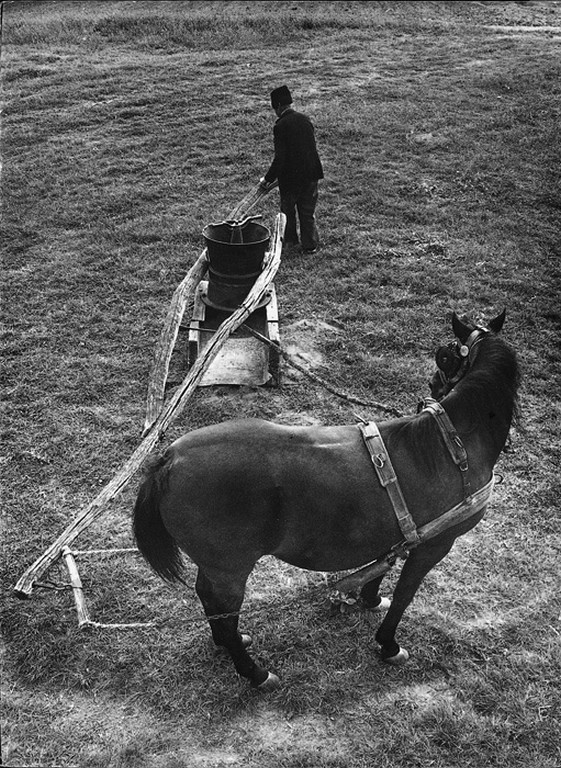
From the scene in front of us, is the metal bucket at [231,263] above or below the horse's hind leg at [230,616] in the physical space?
above

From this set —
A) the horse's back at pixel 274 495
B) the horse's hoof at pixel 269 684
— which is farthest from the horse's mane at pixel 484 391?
the horse's hoof at pixel 269 684

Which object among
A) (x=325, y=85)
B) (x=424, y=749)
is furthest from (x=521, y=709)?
(x=325, y=85)

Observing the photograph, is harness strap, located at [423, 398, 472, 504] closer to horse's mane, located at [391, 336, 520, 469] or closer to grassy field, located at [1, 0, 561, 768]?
horse's mane, located at [391, 336, 520, 469]

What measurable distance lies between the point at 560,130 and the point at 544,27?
6.86 m

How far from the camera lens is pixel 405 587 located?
3.82m

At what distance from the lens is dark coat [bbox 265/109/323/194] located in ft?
24.9

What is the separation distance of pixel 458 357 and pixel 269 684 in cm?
213

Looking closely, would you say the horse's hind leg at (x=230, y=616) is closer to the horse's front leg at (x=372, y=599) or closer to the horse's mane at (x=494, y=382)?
the horse's front leg at (x=372, y=599)

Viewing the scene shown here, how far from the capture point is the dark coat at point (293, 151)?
7594 mm

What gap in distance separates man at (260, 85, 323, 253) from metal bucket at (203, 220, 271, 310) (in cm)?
142

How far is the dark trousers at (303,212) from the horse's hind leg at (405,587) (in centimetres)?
522

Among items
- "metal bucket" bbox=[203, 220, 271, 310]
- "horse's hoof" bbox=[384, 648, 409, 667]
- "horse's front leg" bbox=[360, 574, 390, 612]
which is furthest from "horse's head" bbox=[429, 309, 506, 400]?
"metal bucket" bbox=[203, 220, 271, 310]

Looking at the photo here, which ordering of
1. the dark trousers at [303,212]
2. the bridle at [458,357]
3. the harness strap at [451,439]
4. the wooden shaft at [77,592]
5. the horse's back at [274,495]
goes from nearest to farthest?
the horse's back at [274,495], the wooden shaft at [77,592], the harness strap at [451,439], the bridle at [458,357], the dark trousers at [303,212]

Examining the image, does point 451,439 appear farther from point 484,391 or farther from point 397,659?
point 397,659
